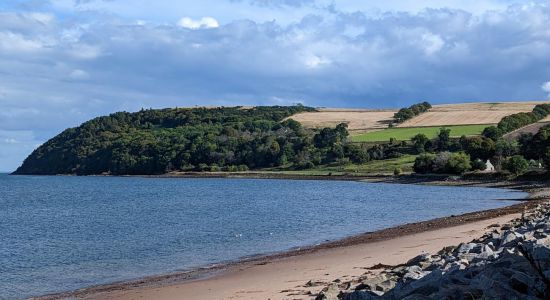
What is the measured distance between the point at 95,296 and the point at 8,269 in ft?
24.8

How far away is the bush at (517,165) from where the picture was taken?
87875mm

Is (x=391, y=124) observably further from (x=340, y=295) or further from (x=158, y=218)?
(x=340, y=295)

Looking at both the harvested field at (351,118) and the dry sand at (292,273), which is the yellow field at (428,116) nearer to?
the harvested field at (351,118)

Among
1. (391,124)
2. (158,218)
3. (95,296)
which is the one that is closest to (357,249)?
(95,296)

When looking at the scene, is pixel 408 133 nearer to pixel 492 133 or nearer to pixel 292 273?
pixel 492 133

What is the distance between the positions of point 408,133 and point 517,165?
2111 inches

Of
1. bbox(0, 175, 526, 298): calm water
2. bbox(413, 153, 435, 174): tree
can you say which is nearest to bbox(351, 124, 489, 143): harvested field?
bbox(413, 153, 435, 174): tree

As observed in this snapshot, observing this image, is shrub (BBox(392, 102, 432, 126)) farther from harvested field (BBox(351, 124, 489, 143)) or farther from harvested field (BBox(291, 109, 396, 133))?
harvested field (BBox(351, 124, 489, 143))

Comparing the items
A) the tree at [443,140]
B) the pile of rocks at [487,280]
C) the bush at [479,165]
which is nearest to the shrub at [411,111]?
the tree at [443,140]

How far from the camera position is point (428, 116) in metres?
161

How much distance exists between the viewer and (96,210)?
185ft

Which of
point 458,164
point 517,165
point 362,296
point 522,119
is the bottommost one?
point 362,296

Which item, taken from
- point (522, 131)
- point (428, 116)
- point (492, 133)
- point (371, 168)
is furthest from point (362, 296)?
point (428, 116)

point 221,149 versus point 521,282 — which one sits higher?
point 221,149
